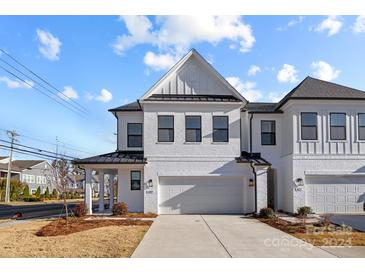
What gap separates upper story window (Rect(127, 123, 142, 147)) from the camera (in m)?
21.6

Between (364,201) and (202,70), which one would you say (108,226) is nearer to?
(202,70)

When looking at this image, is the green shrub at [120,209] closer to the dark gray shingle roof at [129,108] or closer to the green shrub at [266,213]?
the dark gray shingle roof at [129,108]

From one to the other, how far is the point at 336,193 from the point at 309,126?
4031 mm

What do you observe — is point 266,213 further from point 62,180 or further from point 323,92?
point 62,180

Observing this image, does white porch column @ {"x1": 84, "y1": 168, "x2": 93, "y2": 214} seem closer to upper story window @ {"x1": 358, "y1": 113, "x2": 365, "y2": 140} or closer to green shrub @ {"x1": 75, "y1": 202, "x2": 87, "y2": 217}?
green shrub @ {"x1": 75, "y1": 202, "x2": 87, "y2": 217}

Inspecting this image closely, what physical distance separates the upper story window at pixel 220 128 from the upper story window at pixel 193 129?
859mm

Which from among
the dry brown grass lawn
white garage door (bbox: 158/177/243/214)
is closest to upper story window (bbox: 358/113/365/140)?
white garage door (bbox: 158/177/243/214)

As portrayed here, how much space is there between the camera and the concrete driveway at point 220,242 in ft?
30.1

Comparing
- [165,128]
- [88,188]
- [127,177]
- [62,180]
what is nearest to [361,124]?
[165,128]

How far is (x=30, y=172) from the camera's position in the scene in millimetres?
66250

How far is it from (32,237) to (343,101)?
16.8 m

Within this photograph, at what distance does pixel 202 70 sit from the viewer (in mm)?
20828

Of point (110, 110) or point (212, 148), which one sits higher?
point (110, 110)
